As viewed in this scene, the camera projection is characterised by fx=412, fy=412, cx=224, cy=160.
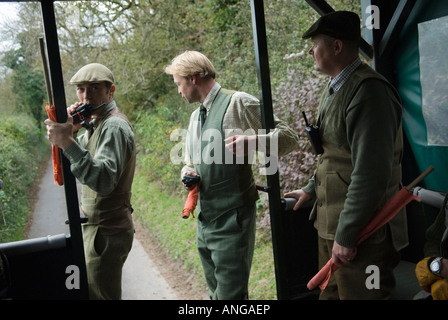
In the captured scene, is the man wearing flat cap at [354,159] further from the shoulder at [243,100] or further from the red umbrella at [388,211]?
the shoulder at [243,100]

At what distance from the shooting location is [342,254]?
1936 mm

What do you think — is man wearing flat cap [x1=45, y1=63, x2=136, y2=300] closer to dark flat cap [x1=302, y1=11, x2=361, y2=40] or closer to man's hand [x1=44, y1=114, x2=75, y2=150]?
man's hand [x1=44, y1=114, x2=75, y2=150]

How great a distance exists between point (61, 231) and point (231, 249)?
3198mm

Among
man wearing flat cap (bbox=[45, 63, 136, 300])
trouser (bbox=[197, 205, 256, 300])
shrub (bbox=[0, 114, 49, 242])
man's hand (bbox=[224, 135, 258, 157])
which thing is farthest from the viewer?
shrub (bbox=[0, 114, 49, 242])

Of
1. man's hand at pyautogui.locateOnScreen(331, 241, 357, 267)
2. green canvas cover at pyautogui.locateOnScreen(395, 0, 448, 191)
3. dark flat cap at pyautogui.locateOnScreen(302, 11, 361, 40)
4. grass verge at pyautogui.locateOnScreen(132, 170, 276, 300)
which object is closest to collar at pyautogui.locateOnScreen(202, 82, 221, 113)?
dark flat cap at pyautogui.locateOnScreen(302, 11, 361, 40)

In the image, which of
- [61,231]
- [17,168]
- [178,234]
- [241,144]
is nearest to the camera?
[241,144]

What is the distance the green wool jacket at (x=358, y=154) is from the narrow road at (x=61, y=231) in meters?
3.14

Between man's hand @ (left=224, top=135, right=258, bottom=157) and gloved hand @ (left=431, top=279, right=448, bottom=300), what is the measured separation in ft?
3.78

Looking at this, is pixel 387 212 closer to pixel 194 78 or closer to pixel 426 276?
pixel 426 276

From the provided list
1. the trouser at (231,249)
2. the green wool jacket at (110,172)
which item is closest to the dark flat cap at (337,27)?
the trouser at (231,249)

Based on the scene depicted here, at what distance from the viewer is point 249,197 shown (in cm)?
244

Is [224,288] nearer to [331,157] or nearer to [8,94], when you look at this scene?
[331,157]

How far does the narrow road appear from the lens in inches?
178

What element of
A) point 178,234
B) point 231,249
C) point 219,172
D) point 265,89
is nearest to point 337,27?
point 265,89
